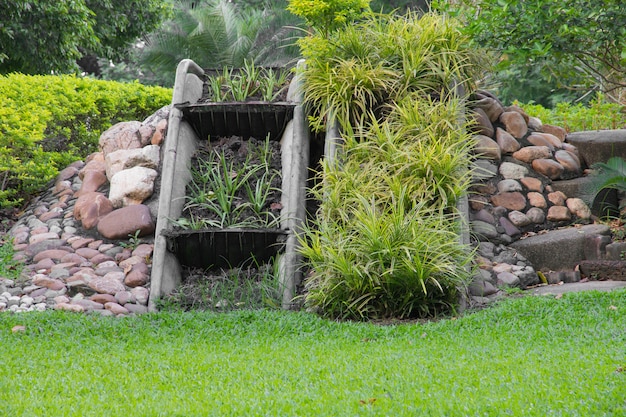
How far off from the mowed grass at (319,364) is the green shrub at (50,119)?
9.85 ft

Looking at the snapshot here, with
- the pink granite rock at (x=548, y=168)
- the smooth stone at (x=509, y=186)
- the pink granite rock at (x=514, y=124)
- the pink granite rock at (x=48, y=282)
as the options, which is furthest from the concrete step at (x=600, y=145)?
the pink granite rock at (x=48, y=282)

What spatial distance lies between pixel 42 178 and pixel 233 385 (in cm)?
541

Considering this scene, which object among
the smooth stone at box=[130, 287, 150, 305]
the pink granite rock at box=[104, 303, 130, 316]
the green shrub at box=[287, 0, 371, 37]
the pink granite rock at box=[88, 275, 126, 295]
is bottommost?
the pink granite rock at box=[104, 303, 130, 316]

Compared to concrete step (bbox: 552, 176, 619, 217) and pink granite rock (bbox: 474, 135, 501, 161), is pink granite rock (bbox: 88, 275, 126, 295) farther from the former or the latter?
concrete step (bbox: 552, 176, 619, 217)

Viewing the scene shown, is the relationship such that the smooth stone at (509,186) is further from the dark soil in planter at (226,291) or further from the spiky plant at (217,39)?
the spiky plant at (217,39)

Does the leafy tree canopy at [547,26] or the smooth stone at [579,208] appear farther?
the smooth stone at [579,208]

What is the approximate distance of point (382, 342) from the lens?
15.4 ft

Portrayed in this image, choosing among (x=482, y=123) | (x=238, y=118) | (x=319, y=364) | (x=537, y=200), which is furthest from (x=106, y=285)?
(x=537, y=200)

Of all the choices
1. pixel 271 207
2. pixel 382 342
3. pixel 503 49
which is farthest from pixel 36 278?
pixel 503 49

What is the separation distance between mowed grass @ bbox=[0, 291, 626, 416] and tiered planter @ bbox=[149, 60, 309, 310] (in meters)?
0.88

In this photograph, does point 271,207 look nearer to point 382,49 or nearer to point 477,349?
point 382,49

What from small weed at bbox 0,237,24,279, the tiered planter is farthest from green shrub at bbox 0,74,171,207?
the tiered planter

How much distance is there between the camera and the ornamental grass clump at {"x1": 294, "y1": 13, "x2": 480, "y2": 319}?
220 inches

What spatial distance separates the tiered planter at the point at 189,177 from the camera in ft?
20.4
